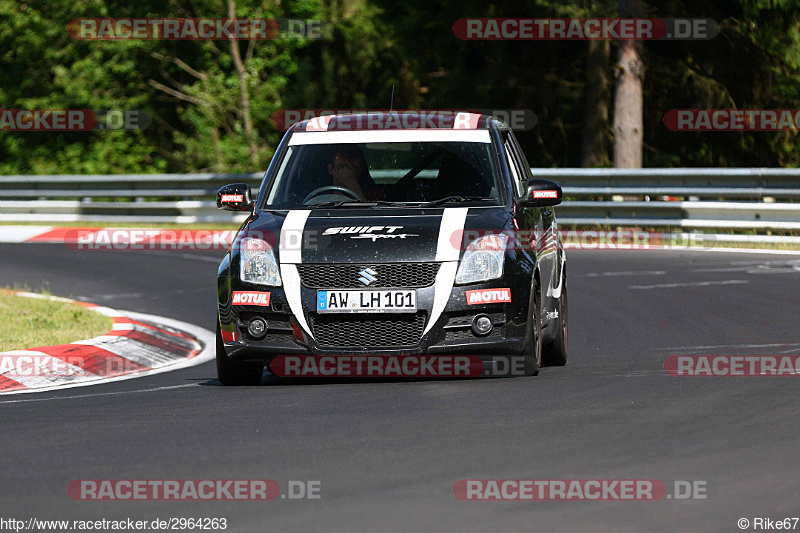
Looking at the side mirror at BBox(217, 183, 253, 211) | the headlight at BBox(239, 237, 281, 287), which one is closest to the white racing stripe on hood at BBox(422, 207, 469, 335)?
the headlight at BBox(239, 237, 281, 287)

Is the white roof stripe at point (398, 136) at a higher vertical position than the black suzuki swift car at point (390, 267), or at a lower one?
higher

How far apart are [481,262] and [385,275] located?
577mm

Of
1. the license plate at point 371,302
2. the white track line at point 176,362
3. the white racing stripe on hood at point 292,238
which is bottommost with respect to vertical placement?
the white track line at point 176,362

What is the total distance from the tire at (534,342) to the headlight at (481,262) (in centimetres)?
40

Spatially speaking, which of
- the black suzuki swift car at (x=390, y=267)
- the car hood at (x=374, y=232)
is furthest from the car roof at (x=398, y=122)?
the car hood at (x=374, y=232)

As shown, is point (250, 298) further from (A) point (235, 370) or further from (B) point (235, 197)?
(B) point (235, 197)

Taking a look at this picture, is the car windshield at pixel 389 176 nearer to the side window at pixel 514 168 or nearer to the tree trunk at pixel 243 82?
the side window at pixel 514 168

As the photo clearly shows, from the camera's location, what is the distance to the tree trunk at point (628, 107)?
27.2 meters

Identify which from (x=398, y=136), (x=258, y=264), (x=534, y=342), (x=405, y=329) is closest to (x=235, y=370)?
(x=258, y=264)

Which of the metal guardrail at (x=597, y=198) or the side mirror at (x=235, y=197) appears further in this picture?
the metal guardrail at (x=597, y=198)

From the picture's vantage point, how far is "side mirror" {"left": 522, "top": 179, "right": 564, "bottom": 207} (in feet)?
32.0

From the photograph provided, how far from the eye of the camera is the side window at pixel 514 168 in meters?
10.00

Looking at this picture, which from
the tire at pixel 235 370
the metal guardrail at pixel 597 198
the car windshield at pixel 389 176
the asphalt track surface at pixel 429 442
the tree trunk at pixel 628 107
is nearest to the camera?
the asphalt track surface at pixel 429 442

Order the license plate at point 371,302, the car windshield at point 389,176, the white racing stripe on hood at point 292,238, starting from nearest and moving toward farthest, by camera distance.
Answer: the license plate at point 371,302 → the white racing stripe on hood at point 292,238 → the car windshield at point 389,176
